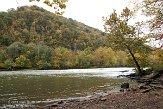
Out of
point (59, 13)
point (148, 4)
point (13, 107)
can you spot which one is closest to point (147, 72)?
point (148, 4)

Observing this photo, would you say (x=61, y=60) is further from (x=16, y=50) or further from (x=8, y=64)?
(x=8, y=64)

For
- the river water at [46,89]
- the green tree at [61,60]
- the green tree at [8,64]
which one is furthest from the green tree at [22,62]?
the river water at [46,89]

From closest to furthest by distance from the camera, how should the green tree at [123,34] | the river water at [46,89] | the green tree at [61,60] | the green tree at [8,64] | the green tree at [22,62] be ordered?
the river water at [46,89], the green tree at [123,34], the green tree at [8,64], the green tree at [22,62], the green tree at [61,60]

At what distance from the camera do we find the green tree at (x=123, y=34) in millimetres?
53188

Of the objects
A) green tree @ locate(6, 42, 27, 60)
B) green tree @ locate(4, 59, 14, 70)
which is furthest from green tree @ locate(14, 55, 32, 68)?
green tree @ locate(6, 42, 27, 60)

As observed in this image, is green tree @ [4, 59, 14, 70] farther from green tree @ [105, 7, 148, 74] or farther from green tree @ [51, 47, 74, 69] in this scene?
green tree @ [105, 7, 148, 74]

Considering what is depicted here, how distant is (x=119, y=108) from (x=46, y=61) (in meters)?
149

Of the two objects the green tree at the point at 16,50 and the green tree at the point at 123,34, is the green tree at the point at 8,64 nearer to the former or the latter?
the green tree at the point at 16,50

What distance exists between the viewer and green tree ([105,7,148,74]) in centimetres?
5319

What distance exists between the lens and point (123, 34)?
54.7m

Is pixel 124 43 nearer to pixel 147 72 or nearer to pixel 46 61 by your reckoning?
pixel 147 72

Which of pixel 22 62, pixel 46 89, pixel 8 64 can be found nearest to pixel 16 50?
pixel 22 62

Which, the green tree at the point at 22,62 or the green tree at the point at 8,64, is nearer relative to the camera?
the green tree at the point at 8,64

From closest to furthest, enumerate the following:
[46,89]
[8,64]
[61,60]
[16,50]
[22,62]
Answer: [46,89] < [8,64] < [22,62] < [16,50] < [61,60]
